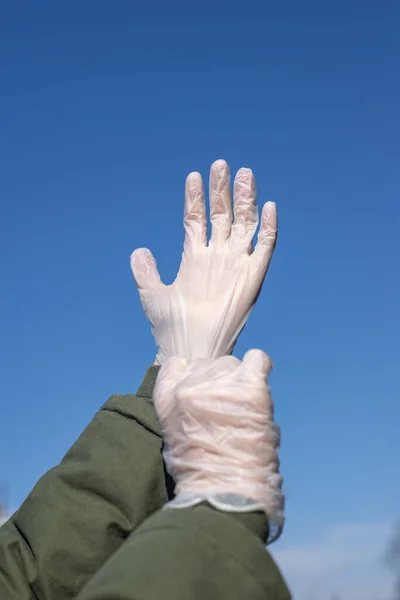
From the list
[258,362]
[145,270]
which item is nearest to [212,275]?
[145,270]

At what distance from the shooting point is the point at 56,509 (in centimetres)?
195

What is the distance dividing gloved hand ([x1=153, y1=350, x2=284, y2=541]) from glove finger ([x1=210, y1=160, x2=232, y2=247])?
1.44m

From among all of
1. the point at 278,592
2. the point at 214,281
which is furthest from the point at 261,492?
the point at 214,281

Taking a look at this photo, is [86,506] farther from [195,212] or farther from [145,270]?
[195,212]

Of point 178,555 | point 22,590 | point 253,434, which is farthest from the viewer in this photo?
point 22,590

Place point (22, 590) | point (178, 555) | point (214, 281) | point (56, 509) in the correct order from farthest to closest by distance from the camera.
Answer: point (214, 281), point (56, 509), point (22, 590), point (178, 555)

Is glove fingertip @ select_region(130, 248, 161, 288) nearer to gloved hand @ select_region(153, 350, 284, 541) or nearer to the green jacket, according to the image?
the green jacket

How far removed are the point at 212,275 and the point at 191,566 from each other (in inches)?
61.4

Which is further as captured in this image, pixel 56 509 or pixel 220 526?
pixel 56 509

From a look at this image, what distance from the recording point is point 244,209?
2.92 meters

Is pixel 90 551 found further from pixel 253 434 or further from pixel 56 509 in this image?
pixel 253 434

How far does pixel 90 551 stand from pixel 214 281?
1.00m

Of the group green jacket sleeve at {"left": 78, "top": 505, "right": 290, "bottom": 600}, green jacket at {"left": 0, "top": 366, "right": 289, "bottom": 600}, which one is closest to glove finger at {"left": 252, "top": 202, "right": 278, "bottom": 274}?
green jacket at {"left": 0, "top": 366, "right": 289, "bottom": 600}

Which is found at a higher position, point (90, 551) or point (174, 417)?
point (174, 417)
